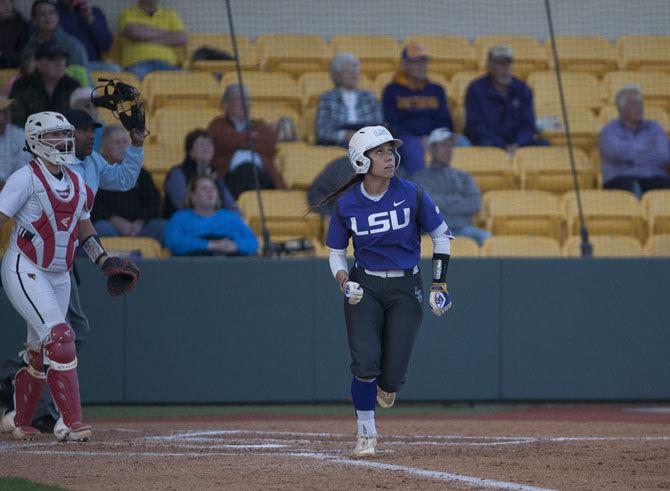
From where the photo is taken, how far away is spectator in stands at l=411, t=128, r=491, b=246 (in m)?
11.5

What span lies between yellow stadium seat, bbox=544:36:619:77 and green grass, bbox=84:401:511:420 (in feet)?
17.7

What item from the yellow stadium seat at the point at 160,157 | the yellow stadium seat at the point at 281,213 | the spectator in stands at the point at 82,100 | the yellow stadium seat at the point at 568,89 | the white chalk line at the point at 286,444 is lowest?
the white chalk line at the point at 286,444

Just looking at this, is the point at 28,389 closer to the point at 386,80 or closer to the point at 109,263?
the point at 109,263

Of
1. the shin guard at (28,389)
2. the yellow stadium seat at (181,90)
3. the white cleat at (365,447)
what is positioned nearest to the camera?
the white cleat at (365,447)

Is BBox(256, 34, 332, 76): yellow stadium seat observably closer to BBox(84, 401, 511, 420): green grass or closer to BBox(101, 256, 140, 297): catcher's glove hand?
BBox(84, 401, 511, 420): green grass

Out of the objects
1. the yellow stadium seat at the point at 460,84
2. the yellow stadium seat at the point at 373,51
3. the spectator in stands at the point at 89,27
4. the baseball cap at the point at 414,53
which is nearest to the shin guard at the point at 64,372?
the spectator in stands at the point at 89,27

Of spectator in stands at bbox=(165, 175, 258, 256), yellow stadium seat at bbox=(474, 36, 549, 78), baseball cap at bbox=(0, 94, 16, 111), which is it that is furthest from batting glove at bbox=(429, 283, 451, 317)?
yellow stadium seat at bbox=(474, 36, 549, 78)

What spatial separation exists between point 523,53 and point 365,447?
8740mm

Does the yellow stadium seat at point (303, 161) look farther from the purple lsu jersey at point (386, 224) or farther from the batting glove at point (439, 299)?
the batting glove at point (439, 299)

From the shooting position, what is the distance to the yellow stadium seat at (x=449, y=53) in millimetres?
14492

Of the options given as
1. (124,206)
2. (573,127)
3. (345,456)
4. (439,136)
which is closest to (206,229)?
(124,206)

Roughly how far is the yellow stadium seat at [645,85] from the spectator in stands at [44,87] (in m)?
6.65

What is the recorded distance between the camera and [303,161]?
39.7 feet

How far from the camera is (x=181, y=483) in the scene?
19.3 feet
